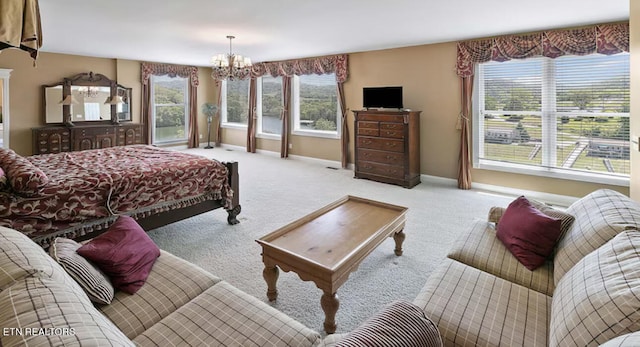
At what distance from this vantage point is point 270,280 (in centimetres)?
236

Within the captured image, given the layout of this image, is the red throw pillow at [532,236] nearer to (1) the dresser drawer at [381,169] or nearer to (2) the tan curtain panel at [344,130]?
(1) the dresser drawer at [381,169]

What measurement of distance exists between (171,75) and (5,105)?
11.2ft

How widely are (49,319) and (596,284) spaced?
5.92 ft

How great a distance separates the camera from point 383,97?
19.6 ft

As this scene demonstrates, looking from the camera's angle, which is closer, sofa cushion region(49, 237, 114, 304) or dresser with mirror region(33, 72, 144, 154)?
sofa cushion region(49, 237, 114, 304)

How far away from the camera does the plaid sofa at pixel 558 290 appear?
1.15m

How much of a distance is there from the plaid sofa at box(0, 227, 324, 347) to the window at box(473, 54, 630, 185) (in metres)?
4.95

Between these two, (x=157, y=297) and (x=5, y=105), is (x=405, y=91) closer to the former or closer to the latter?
(x=157, y=297)

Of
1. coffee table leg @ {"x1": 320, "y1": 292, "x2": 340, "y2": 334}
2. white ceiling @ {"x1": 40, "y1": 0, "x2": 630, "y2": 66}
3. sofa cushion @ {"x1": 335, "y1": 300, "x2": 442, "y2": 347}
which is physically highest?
white ceiling @ {"x1": 40, "y1": 0, "x2": 630, "y2": 66}

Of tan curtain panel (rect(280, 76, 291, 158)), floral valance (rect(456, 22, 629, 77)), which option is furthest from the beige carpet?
floral valance (rect(456, 22, 629, 77))

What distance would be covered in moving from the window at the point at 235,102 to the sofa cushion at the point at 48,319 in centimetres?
860

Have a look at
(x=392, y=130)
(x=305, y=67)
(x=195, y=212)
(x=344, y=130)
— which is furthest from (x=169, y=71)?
(x=195, y=212)

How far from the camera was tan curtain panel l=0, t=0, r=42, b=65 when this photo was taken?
5.25 feet

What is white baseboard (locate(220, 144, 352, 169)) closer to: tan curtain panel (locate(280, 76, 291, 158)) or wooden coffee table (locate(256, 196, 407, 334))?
tan curtain panel (locate(280, 76, 291, 158))
